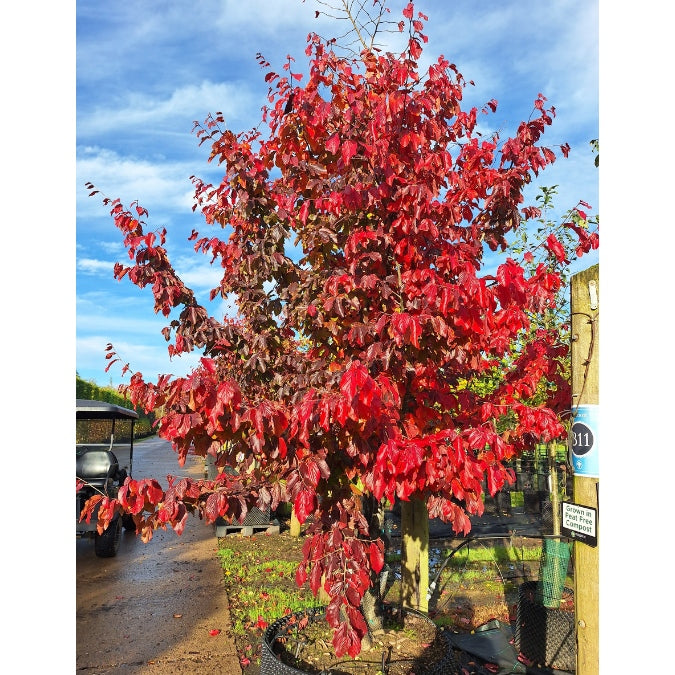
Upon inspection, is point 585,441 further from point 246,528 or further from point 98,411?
point 98,411

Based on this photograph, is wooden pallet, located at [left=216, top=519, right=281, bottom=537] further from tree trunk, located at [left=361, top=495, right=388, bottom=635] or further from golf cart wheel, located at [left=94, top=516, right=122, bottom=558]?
A: tree trunk, located at [left=361, top=495, right=388, bottom=635]

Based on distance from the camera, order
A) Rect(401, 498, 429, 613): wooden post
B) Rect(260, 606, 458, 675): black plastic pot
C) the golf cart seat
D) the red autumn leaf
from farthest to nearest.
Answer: the golf cart seat, Rect(401, 498, 429, 613): wooden post, Rect(260, 606, 458, 675): black plastic pot, the red autumn leaf

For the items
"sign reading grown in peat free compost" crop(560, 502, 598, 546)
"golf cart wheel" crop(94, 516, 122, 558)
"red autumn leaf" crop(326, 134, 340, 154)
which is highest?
"red autumn leaf" crop(326, 134, 340, 154)

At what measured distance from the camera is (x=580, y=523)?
Result: 8.25ft

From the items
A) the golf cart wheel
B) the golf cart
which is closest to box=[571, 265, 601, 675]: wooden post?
the golf cart

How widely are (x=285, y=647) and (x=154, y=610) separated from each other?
99.4 inches

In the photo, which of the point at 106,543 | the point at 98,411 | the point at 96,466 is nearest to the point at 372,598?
the point at 106,543

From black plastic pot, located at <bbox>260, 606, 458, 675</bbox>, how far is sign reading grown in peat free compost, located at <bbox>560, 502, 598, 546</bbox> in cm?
134

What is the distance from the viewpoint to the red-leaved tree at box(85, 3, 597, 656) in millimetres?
2713

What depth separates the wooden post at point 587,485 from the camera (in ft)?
8.30

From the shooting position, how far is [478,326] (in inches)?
117

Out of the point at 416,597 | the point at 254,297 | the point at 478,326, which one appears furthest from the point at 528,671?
the point at 254,297

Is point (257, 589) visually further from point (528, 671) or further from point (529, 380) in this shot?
point (529, 380)

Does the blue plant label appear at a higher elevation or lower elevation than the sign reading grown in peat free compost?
higher
